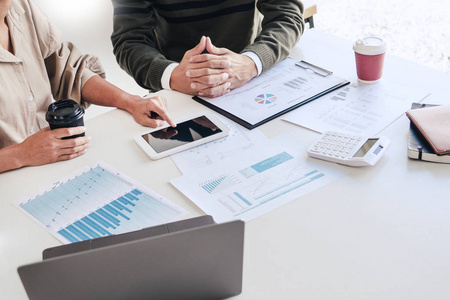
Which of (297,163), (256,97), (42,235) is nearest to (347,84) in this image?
(256,97)

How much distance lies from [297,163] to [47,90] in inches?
35.3

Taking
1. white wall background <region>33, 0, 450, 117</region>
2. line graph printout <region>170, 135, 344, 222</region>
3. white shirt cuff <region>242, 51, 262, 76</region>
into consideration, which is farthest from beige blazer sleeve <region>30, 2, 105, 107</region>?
white wall background <region>33, 0, 450, 117</region>

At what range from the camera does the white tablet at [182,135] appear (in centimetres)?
127

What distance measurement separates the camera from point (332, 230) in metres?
0.99

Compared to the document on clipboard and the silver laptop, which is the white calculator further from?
the silver laptop

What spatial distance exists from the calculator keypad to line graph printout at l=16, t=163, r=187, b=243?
0.37 m

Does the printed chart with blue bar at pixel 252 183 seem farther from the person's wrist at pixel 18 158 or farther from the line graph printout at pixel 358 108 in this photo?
the person's wrist at pixel 18 158

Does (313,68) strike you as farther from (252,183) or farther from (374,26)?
(374,26)

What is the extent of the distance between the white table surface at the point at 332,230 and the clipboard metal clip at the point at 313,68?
0.97 ft

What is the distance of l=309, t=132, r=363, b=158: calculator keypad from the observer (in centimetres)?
118

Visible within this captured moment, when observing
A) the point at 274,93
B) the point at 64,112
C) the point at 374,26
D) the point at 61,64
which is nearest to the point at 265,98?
the point at 274,93

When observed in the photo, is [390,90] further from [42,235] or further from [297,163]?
[42,235]

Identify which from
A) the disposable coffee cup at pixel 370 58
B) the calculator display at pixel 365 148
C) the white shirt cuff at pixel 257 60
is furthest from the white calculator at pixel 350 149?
the white shirt cuff at pixel 257 60

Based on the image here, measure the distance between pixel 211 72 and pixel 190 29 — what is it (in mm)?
471
